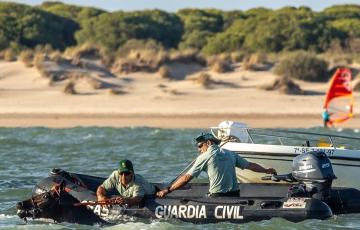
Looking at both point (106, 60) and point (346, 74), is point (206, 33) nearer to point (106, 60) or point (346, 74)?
point (106, 60)

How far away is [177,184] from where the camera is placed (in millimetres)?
13867

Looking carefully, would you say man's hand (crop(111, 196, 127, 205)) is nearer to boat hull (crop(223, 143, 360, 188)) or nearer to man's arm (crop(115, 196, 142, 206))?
man's arm (crop(115, 196, 142, 206))

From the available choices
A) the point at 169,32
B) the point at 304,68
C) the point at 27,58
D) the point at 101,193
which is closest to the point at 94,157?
the point at 101,193

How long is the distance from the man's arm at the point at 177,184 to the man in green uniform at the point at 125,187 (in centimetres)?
21

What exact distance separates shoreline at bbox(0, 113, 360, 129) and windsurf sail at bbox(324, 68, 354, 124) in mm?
306

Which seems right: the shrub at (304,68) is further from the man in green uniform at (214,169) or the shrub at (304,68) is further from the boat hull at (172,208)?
the boat hull at (172,208)

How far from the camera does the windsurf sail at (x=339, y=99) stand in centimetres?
3072

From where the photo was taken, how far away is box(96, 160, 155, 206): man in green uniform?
545 inches

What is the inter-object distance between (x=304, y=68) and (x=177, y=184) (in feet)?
79.7

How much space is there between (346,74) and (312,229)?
18.9 metres

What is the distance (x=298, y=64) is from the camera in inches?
1492

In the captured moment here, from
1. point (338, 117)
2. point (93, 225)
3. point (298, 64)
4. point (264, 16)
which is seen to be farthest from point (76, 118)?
point (264, 16)

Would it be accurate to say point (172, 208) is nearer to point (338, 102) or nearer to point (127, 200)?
point (127, 200)

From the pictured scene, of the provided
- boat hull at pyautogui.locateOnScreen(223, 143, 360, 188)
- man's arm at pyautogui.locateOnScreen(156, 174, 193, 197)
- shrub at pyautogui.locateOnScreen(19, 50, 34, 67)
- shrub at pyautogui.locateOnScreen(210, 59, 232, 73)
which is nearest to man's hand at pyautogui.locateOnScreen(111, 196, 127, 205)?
man's arm at pyautogui.locateOnScreen(156, 174, 193, 197)
